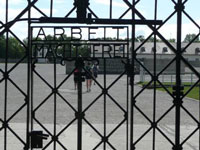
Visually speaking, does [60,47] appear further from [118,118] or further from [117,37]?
[118,118]

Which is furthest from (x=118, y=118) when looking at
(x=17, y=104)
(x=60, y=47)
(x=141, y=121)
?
(x=60, y=47)

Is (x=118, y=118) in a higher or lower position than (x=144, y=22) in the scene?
lower

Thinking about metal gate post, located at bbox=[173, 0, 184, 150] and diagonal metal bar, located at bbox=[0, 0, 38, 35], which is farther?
metal gate post, located at bbox=[173, 0, 184, 150]

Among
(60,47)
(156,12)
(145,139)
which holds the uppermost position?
(156,12)

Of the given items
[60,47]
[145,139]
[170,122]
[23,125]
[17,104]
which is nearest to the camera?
[60,47]

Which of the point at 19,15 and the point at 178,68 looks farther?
the point at 178,68

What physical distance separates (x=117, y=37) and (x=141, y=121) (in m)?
6.97

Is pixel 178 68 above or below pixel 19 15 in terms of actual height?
below

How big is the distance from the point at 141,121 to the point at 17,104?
584 cm

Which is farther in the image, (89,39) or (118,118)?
(118,118)

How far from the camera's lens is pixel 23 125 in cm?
1012

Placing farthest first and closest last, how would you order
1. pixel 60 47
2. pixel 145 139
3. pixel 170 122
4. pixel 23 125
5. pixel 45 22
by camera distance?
pixel 170 122, pixel 23 125, pixel 145 139, pixel 60 47, pixel 45 22

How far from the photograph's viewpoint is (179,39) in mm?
4496

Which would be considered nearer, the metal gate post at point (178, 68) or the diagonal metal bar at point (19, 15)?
the diagonal metal bar at point (19, 15)
